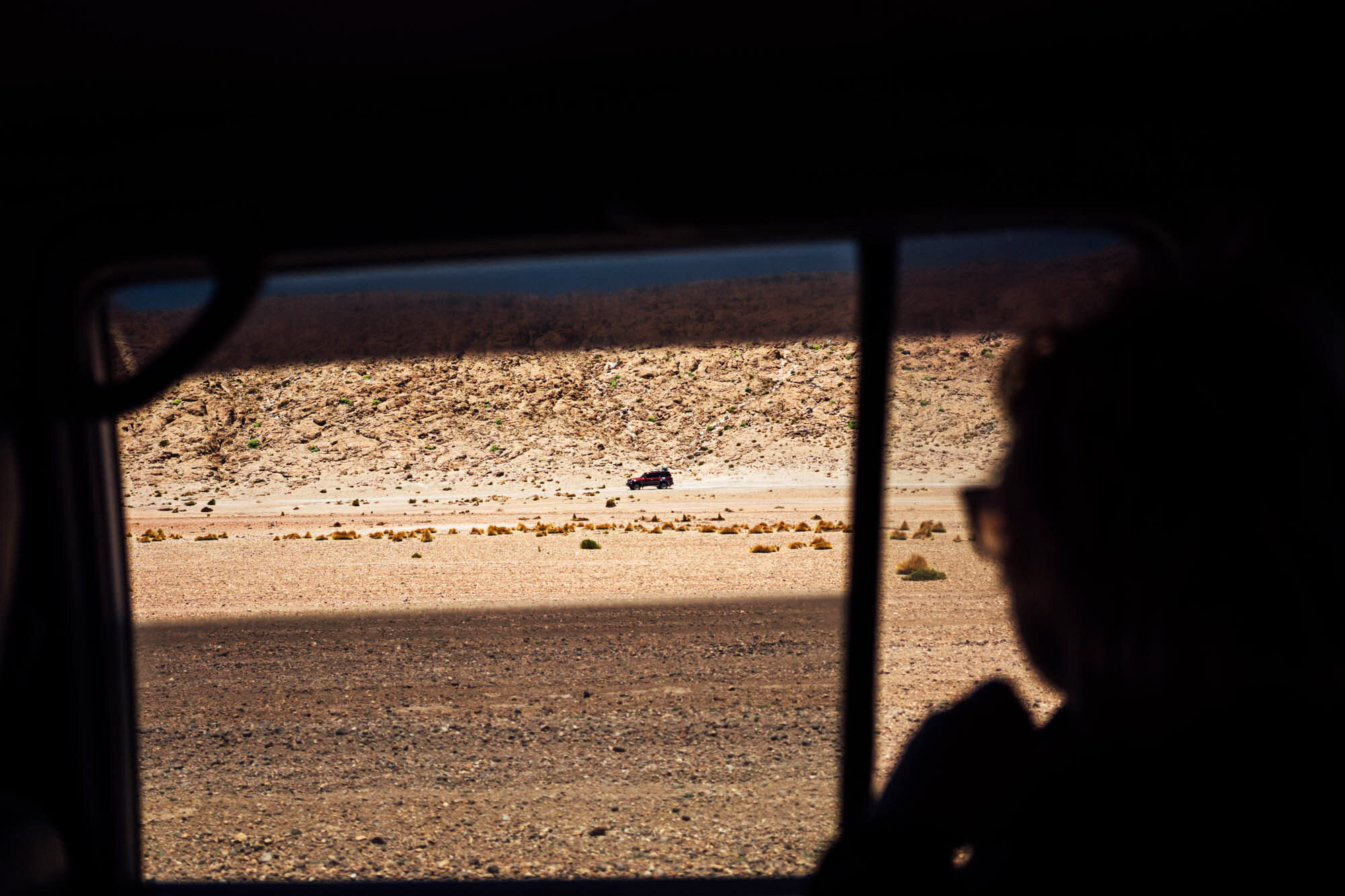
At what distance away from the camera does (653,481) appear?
45531 millimetres

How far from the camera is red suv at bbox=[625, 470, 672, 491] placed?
45.3 metres

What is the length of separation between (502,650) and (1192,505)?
14.2 metres

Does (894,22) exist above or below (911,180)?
above

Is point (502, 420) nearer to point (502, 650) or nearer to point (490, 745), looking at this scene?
point (502, 650)

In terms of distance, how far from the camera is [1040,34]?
1832 mm

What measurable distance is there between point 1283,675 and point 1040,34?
140cm

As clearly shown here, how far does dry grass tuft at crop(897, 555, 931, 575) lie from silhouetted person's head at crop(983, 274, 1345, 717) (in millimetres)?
19930

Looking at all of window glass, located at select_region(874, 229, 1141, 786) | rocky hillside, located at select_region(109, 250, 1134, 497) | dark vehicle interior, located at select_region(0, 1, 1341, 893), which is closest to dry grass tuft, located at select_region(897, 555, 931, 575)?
rocky hillside, located at select_region(109, 250, 1134, 497)

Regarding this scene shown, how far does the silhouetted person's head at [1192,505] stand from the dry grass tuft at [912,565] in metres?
19.9

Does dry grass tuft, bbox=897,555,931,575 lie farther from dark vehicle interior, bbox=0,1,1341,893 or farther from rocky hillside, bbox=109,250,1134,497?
dark vehicle interior, bbox=0,1,1341,893

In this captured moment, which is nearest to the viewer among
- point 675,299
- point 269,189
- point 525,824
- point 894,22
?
point 894,22

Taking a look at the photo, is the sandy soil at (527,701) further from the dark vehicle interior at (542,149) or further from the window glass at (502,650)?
the dark vehicle interior at (542,149)

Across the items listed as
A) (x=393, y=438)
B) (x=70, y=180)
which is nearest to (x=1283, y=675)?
(x=70, y=180)

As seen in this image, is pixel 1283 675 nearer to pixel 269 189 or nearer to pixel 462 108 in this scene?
pixel 462 108
